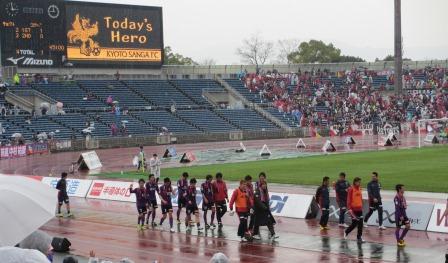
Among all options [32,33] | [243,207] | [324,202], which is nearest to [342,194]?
[324,202]

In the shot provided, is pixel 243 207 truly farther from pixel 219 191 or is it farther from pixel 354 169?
pixel 354 169

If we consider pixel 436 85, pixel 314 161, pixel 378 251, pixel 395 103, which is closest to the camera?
pixel 378 251

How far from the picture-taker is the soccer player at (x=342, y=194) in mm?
19859

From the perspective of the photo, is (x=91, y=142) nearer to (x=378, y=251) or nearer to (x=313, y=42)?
(x=378, y=251)

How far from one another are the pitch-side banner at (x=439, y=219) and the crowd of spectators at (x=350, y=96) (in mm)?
51059

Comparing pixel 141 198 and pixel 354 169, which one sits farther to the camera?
pixel 354 169

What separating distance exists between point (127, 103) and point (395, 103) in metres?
29.4

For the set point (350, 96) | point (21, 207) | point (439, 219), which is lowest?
point (439, 219)

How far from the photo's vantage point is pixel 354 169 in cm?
3416

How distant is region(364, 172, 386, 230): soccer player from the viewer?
1945cm

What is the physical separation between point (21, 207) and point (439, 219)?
15.0 m

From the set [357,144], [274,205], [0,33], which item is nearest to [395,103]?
[357,144]

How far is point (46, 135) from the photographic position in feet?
186

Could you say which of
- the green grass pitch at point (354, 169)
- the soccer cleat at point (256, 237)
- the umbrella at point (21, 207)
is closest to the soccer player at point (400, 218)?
the soccer cleat at point (256, 237)
